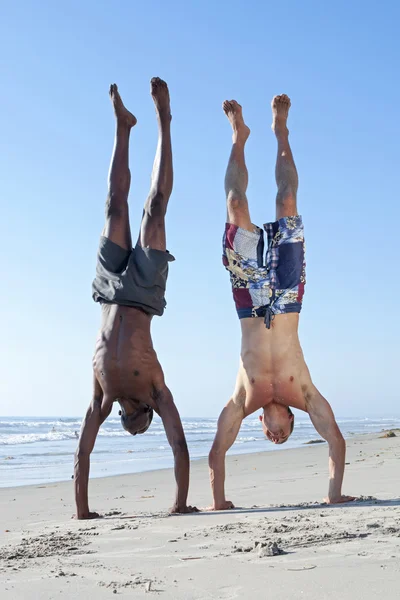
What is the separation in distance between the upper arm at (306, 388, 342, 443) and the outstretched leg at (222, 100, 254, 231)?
168 centimetres

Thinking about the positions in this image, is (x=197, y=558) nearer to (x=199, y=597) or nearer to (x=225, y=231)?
(x=199, y=597)

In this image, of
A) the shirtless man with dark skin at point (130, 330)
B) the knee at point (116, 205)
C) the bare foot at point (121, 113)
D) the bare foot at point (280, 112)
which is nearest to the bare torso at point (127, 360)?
the shirtless man with dark skin at point (130, 330)

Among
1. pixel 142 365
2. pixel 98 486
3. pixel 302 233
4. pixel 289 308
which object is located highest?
pixel 302 233

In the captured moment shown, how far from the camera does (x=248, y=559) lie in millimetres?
3834

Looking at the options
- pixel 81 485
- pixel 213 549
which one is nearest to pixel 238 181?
pixel 81 485

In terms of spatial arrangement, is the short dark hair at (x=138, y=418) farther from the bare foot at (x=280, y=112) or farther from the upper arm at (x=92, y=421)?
the bare foot at (x=280, y=112)

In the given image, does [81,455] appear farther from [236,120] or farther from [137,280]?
[236,120]

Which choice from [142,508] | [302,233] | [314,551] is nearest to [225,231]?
[302,233]

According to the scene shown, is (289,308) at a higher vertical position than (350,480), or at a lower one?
higher

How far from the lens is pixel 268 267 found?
696 centimetres

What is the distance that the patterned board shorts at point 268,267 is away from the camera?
6.78 meters

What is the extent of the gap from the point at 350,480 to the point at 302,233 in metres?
3.00

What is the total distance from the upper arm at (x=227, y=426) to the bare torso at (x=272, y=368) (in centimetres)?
7

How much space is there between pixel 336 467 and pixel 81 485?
2132mm
